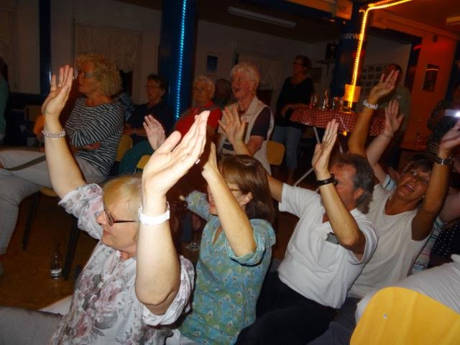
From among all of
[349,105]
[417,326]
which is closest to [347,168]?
[417,326]

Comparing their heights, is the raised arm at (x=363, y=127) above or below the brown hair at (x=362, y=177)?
above

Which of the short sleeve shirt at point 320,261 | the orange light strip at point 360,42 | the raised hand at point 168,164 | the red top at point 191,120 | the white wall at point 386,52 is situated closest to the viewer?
the raised hand at point 168,164

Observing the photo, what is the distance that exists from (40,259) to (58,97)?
1972 millimetres

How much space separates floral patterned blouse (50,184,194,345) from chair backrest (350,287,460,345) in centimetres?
52

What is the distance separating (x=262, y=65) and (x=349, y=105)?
5073 millimetres

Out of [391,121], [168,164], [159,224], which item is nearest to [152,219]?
[159,224]

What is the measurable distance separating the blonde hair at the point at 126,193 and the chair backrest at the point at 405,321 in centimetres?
78

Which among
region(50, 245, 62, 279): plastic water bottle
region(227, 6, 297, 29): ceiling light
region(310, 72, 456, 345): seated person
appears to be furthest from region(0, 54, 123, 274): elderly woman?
region(227, 6, 297, 29): ceiling light

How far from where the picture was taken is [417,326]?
852 mm

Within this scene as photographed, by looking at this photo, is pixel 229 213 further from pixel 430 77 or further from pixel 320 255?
pixel 430 77

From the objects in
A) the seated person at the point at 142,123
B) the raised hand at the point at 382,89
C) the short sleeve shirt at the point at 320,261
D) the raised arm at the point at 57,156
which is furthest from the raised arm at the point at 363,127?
the raised arm at the point at 57,156

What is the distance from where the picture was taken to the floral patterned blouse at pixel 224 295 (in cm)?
131

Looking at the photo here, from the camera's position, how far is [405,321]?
0.86 meters

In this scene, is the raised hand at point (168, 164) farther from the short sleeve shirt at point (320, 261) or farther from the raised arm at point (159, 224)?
the short sleeve shirt at point (320, 261)
